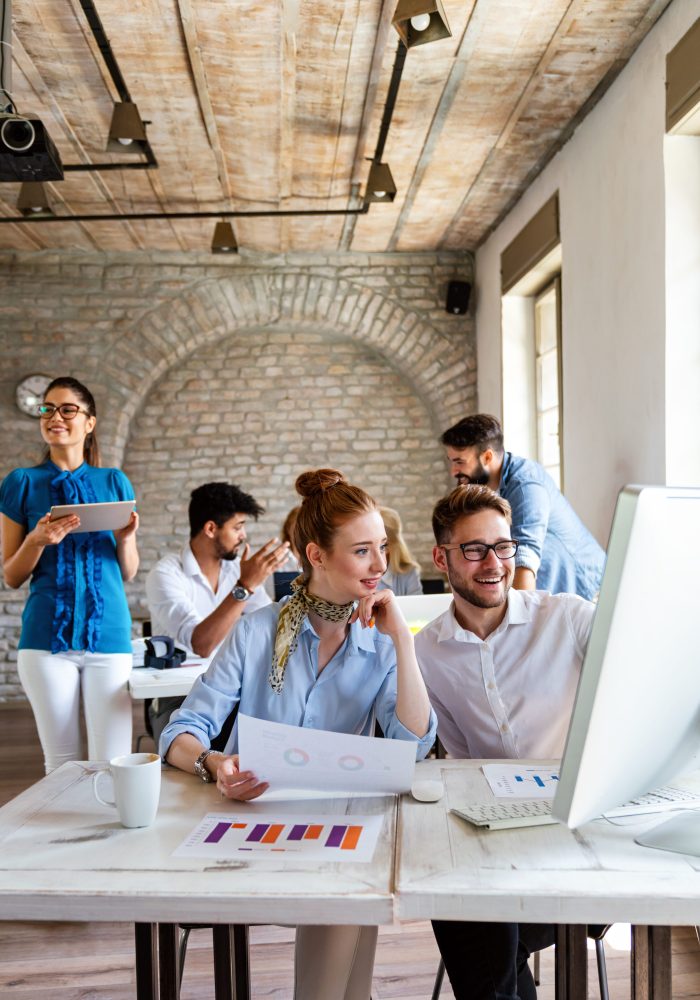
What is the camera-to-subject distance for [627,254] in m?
3.91

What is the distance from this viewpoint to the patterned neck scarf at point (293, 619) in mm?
1833

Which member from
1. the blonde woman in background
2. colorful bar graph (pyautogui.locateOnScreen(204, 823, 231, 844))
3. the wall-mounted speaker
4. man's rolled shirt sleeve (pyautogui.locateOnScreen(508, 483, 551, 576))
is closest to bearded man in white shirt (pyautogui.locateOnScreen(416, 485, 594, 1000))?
colorful bar graph (pyautogui.locateOnScreen(204, 823, 231, 844))

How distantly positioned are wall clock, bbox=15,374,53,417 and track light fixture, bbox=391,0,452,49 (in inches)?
168

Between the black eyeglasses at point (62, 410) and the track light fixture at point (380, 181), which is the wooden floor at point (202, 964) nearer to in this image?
the black eyeglasses at point (62, 410)

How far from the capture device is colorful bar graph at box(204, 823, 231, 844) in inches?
52.1

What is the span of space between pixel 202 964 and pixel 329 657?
4.51ft

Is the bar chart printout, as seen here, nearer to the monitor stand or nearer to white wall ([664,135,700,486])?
the monitor stand

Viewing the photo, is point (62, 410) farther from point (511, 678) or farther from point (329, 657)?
point (511, 678)

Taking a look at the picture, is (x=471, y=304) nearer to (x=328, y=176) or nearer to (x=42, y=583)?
(x=328, y=176)

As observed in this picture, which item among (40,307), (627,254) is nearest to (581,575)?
(627,254)

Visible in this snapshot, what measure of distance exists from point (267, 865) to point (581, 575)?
261 centimetres

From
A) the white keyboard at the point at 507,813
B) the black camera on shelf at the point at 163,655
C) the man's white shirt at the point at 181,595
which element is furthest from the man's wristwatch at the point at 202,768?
the man's white shirt at the point at 181,595

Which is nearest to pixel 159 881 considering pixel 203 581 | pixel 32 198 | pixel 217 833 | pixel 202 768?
pixel 217 833

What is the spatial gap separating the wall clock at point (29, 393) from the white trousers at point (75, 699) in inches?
155
